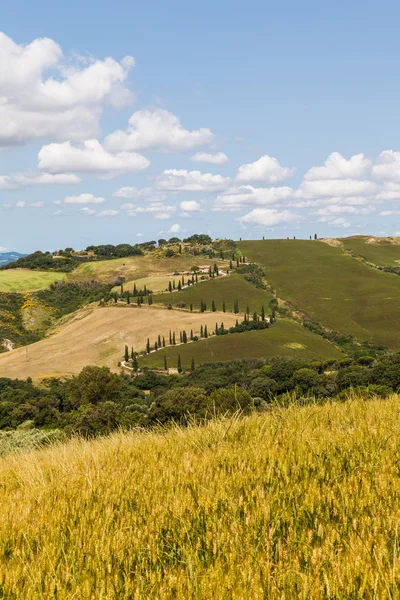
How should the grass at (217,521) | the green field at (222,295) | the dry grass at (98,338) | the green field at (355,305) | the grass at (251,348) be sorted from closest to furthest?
the grass at (217,521), the grass at (251,348), the dry grass at (98,338), the green field at (355,305), the green field at (222,295)

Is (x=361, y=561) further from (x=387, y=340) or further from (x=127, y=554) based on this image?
(x=387, y=340)

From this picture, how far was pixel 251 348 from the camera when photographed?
136000 mm

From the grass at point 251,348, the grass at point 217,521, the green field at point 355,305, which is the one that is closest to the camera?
the grass at point 217,521

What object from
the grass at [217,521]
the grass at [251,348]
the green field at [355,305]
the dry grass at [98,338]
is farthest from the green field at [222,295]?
the grass at [217,521]

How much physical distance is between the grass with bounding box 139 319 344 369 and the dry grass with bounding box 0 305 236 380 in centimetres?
A: 1104

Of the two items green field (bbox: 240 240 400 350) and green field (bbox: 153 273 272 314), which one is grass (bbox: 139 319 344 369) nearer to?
green field (bbox: 240 240 400 350)

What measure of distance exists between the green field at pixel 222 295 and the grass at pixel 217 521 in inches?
6516

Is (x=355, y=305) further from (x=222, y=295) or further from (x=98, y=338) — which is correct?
(x=98, y=338)

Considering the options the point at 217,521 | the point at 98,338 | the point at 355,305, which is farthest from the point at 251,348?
the point at 217,521

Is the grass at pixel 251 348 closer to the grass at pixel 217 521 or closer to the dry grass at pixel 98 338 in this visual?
the dry grass at pixel 98 338

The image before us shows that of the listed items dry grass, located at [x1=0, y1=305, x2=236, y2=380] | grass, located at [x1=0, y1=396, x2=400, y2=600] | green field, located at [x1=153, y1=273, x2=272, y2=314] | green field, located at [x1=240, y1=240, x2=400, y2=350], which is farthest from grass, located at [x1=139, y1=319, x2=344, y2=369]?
grass, located at [x1=0, y1=396, x2=400, y2=600]

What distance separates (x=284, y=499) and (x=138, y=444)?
10.5 ft

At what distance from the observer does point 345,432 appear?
5711 millimetres

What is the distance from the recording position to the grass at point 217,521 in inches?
105
